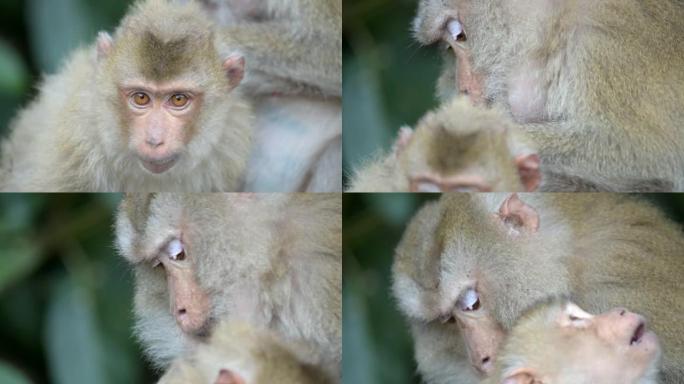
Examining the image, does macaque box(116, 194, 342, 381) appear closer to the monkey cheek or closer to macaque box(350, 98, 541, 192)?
the monkey cheek

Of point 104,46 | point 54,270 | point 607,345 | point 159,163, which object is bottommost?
point 607,345

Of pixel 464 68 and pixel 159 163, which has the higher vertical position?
pixel 464 68

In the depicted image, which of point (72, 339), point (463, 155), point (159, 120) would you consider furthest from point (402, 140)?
point (72, 339)

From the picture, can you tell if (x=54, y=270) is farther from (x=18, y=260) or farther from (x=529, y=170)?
(x=529, y=170)

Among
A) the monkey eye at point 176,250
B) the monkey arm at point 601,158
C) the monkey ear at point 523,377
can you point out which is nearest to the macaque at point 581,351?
the monkey ear at point 523,377

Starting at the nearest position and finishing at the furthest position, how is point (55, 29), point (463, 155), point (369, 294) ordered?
point (463, 155) → point (55, 29) → point (369, 294)

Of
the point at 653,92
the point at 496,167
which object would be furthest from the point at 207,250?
the point at 653,92

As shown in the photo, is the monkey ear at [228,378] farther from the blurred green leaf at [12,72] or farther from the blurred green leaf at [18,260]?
the blurred green leaf at [12,72]

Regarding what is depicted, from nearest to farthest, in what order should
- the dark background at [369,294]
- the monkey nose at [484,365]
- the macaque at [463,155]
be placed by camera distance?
the macaque at [463,155], the monkey nose at [484,365], the dark background at [369,294]
